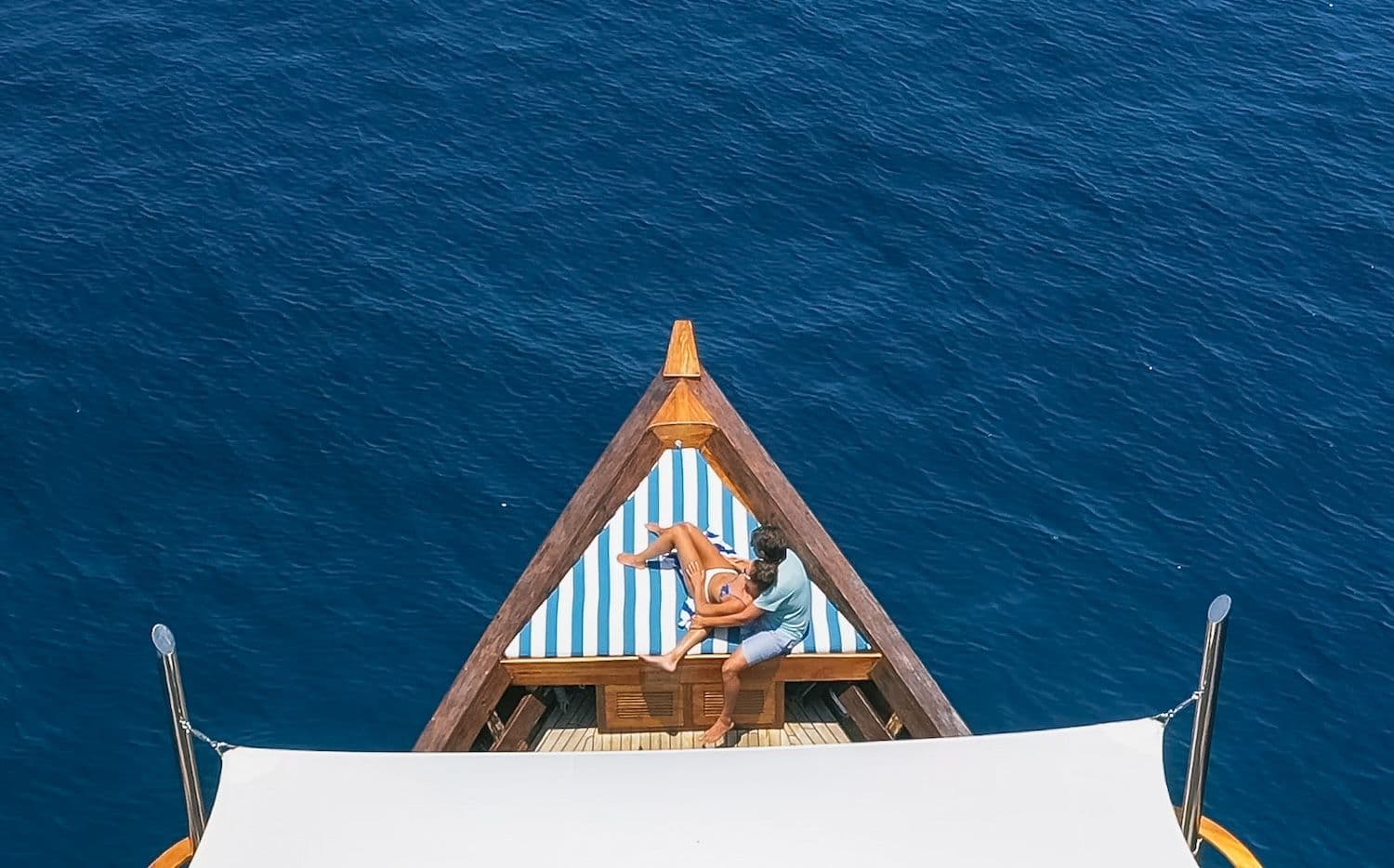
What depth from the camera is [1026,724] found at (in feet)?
94.0

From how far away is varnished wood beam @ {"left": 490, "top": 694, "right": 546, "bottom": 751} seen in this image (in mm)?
17875

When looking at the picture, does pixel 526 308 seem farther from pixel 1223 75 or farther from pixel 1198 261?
pixel 1223 75

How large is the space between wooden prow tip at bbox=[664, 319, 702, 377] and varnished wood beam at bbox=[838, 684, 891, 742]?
14.2 feet

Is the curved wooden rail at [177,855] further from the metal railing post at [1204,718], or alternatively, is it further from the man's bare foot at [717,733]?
the metal railing post at [1204,718]

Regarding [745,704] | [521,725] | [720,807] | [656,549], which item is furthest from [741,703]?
[720,807]

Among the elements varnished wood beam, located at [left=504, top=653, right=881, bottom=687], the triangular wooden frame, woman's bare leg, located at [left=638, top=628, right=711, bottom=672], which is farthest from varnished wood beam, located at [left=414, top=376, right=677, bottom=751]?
woman's bare leg, located at [left=638, top=628, right=711, bottom=672]

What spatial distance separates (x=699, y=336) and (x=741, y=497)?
18.8m

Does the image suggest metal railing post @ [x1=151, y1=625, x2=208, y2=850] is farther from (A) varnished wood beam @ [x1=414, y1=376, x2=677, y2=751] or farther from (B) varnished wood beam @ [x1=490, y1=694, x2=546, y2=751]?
(B) varnished wood beam @ [x1=490, y1=694, x2=546, y2=751]

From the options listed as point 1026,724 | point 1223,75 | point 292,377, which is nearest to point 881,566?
point 1026,724

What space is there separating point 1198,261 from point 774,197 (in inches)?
443

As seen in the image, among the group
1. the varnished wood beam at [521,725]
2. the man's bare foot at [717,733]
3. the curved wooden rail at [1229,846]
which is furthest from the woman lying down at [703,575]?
the curved wooden rail at [1229,846]

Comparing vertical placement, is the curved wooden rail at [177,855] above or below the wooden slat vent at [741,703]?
above

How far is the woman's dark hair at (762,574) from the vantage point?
16250mm

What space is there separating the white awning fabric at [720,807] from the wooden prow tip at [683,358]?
6733mm
